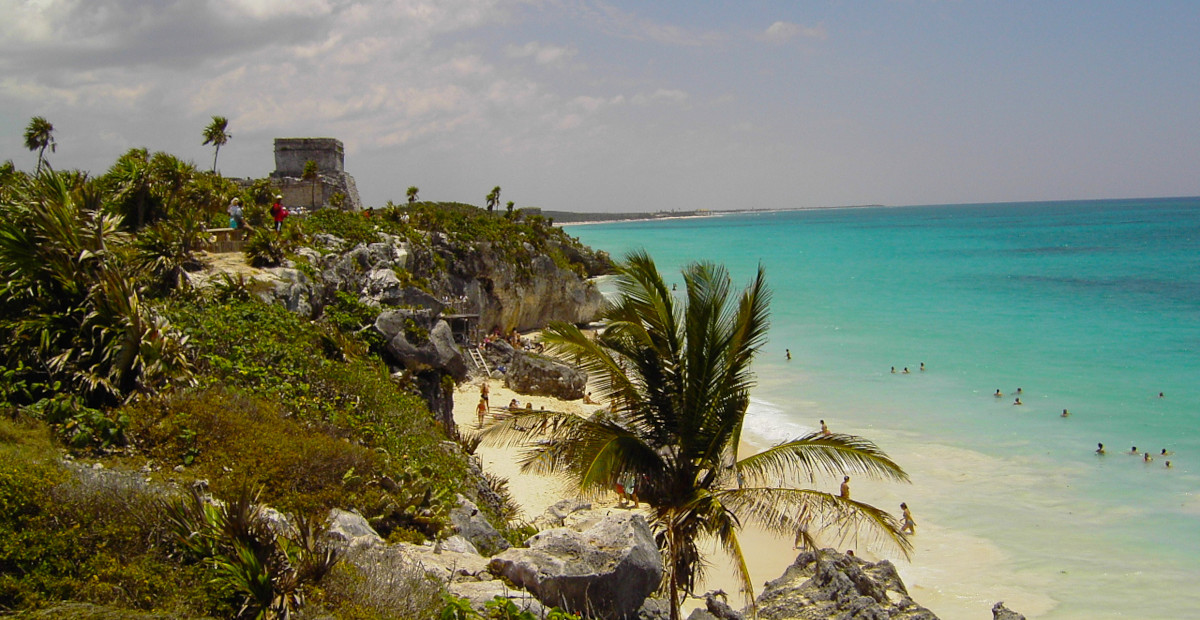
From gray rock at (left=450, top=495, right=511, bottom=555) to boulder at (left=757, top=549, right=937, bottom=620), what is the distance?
384 cm

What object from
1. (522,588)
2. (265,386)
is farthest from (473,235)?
(522,588)

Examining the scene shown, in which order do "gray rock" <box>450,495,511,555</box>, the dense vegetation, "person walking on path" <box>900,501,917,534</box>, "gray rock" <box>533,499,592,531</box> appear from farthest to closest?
"person walking on path" <box>900,501,917,534</box>, "gray rock" <box>533,499,592,531</box>, "gray rock" <box>450,495,511,555</box>, the dense vegetation

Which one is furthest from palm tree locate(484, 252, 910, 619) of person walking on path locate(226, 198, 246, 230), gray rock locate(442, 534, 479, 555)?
person walking on path locate(226, 198, 246, 230)

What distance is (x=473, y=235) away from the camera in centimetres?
3031

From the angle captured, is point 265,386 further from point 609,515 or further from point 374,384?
point 609,515

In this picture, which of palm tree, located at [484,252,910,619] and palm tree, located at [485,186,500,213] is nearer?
palm tree, located at [484,252,910,619]

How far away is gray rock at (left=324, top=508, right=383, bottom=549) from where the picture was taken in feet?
19.3

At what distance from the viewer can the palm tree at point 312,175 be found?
98.3 ft

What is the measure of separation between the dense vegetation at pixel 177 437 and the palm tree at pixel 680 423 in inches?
64.6

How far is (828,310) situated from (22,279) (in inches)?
1665

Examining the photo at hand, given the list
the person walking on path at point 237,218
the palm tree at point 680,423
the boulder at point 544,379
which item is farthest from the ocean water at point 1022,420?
the person walking on path at point 237,218

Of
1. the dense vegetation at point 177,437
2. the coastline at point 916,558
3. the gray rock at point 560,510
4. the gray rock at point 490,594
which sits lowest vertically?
the coastline at point 916,558

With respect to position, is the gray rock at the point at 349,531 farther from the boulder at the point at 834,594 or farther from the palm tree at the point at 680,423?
the boulder at the point at 834,594

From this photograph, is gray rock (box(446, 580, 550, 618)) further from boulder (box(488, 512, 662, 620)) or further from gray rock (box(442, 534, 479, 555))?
gray rock (box(442, 534, 479, 555))
